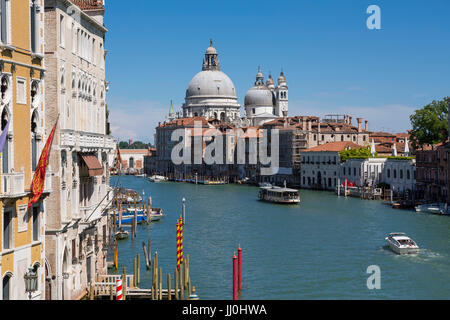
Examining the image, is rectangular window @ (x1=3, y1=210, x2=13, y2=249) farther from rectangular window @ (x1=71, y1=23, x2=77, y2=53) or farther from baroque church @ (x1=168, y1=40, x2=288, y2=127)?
baroque church @ (x1=168, y1=40, x2=288, y2=127)

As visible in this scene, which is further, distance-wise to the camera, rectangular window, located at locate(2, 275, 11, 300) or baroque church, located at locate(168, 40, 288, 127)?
baroque church, located at locate(168, 40, 288, 127)

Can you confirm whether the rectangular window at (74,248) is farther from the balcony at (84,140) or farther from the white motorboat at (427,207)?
the white motorboat at (427,207)

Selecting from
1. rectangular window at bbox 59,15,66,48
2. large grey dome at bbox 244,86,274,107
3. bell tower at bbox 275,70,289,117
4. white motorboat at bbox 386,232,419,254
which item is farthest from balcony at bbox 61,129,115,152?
large grey dome at bbox 244,86,274,107

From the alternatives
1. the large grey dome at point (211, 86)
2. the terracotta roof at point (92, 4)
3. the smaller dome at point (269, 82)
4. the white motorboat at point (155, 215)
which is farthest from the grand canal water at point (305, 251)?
the large grey dome at point (211, 86)

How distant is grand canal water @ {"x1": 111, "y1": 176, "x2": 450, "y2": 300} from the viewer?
593 inches

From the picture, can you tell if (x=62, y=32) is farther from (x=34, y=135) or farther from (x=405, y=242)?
(x=405, y=242)

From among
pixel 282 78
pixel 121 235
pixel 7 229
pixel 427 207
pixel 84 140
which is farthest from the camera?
pixel 282 78

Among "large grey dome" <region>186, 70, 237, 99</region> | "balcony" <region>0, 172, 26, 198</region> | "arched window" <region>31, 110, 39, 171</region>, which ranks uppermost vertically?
"large grey dome" <region>186, 70, 237, 99</region>

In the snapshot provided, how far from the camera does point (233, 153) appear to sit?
7238 centimetres

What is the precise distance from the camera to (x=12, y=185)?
7.34 meters

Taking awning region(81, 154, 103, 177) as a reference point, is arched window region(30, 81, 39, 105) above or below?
above

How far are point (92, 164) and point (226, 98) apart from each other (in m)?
81.1

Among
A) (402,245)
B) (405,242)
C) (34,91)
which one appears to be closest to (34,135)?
(34,91)
